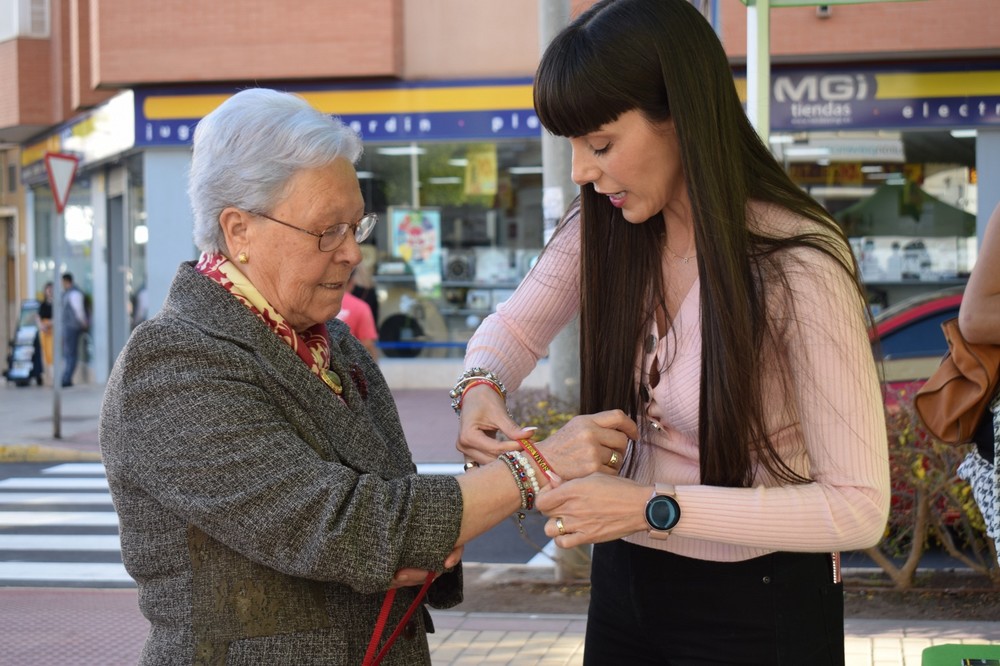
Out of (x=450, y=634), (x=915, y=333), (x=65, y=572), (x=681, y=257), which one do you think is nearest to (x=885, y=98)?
(x=915, y=333)

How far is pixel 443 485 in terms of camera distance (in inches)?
84.4

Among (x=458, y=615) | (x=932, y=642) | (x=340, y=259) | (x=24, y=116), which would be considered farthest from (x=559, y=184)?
(x=24, y=116)

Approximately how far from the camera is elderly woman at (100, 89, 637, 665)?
203 cm

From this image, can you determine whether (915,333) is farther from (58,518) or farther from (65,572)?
(58,518)

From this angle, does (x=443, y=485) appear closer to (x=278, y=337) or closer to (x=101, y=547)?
(x=278, y=337)

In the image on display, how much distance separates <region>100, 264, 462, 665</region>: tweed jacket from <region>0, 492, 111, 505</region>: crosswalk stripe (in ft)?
30.3

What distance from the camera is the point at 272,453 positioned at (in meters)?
2.05

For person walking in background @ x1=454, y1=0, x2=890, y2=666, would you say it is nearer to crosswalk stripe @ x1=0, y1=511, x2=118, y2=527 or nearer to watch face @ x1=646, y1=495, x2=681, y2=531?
watch face @ x1=646, y1=495, x2=681, y2=531

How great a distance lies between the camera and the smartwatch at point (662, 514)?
2.06 metres

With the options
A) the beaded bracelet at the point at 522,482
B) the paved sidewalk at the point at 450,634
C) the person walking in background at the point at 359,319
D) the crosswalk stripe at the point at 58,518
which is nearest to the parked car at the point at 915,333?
the paved sidewalk at the point at 450,634

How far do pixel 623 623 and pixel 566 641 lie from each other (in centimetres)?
339

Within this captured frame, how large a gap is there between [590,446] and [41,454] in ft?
42.3

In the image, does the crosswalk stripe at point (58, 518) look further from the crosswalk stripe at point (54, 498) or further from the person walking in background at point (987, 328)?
the person walking in background at point (987, 328)

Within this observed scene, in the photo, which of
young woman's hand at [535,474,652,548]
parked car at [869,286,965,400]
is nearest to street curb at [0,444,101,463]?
parked car at [869,286,965,400]
